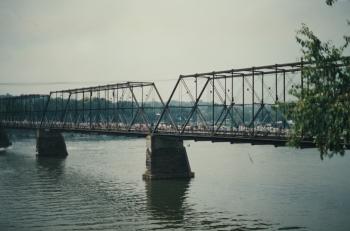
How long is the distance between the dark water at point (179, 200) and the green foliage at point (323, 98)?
13365 millimetres

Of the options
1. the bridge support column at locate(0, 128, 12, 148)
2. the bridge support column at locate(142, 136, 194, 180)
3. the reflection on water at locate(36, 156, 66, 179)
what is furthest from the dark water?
the bridge support column at locate(0, 128, 12, 148)

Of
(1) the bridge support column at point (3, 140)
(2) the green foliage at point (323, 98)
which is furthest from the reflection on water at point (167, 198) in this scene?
(1) the bridge support column at point (3, 140)

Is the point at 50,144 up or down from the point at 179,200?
up

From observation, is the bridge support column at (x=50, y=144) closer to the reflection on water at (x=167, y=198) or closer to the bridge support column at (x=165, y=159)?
the bridge support column at (x=165, y=159)

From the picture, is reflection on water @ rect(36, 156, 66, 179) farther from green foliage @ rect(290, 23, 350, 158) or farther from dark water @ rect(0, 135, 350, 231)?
green foliage @ rect(290, 23, 350, 158)

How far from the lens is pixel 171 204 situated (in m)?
44.1

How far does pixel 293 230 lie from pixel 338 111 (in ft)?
48.7

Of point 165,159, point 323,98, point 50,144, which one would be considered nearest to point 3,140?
point 50,144

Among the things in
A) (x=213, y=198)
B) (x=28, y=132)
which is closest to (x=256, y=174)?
(x=213, y=198)

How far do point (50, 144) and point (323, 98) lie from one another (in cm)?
9079

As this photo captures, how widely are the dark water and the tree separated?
1340 cm

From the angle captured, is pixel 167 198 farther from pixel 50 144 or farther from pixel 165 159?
pixel 50 144

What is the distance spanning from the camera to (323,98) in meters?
21.0

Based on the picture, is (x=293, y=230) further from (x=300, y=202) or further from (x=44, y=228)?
(x=44, y=228)
